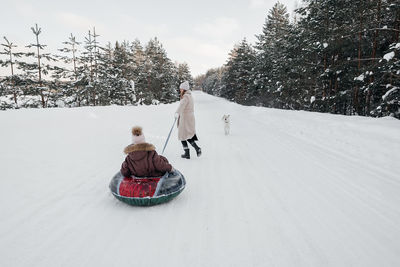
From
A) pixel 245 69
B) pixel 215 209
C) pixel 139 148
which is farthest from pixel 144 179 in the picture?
pixel 245 69

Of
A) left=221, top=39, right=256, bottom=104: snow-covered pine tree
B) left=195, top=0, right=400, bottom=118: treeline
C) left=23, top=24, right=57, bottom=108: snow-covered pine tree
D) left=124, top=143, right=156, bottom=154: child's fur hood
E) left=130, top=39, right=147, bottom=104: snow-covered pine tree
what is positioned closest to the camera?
left=124, top=143, right=156, bottom=154: child's fur hood

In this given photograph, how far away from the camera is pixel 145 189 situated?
9.58 feet

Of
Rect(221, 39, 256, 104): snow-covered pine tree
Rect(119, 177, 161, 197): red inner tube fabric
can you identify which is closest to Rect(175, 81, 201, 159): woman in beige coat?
Rect(119, 177, 161, 197): red inner tube fabric

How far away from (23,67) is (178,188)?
2117cm

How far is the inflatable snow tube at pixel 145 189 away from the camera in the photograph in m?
2.90

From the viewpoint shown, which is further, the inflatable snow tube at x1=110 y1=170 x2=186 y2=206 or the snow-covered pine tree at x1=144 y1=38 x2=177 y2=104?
the snow-covered pine tree at x1=144 y1=38 x2=177 y2=104

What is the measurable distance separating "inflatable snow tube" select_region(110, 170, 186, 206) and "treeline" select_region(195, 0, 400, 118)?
965 cm

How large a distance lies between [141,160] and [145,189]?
0.47 metres

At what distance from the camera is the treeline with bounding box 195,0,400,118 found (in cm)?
896

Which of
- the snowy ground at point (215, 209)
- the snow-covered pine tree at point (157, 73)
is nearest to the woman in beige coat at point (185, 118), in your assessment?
the snowy ground at point (215, 209)

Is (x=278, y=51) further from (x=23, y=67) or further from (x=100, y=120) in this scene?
(x=23, y=67)

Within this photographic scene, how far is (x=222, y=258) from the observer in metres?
2.13

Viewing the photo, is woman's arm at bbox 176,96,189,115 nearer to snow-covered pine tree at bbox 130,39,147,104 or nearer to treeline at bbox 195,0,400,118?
treeline at bbox 195,0,400,118

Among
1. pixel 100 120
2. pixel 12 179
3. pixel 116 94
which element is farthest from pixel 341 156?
pixel 116 94
